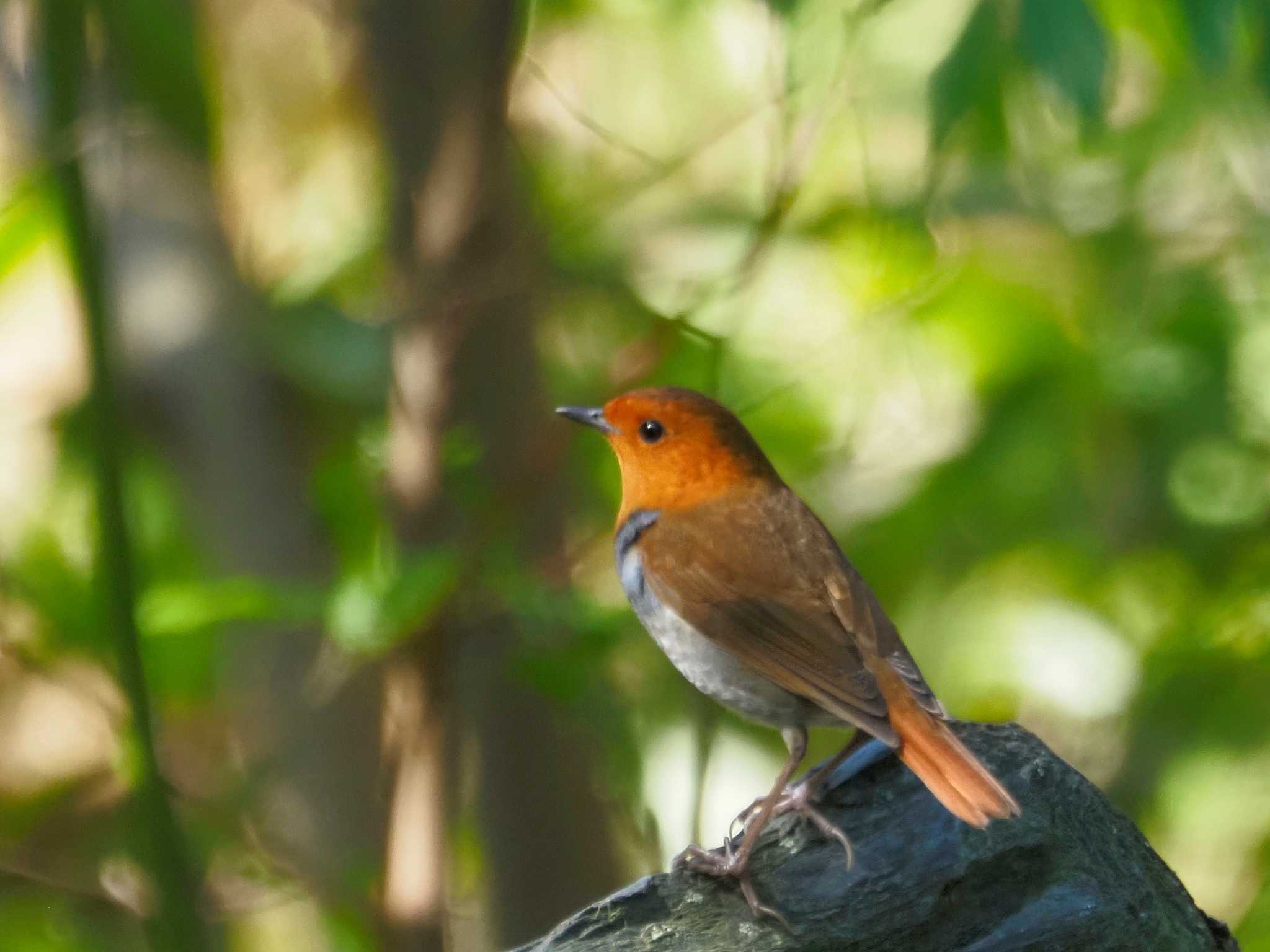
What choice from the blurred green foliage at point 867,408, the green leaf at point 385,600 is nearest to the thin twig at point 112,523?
the green leaf at point 385,600

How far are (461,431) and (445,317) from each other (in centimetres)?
23

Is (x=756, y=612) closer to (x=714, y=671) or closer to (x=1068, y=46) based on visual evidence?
(x=714, y=671)

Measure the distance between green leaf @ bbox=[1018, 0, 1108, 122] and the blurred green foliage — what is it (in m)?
0.69

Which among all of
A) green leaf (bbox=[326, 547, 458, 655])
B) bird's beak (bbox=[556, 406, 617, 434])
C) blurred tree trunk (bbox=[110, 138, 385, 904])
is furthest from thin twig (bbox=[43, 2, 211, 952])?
blurred tree trunk (bbox=[110, 138, 385, 904])

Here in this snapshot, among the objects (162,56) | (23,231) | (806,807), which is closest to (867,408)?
(806,807)

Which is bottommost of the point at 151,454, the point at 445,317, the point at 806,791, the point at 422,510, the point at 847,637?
the point at 806,791

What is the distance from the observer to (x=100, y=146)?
3900mm

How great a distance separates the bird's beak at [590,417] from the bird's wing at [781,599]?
252 mm

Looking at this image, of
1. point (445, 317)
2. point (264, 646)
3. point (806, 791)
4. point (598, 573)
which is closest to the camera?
point (806, 791)

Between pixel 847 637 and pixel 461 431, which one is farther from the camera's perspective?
pixel 461 431

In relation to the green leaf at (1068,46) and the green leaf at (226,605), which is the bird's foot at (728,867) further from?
the green leaf at (1068,46)

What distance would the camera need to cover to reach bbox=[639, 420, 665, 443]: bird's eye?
3.04 meters

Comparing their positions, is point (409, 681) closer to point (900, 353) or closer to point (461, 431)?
point (461, 431)

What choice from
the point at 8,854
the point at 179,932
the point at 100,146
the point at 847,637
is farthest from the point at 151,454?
the point at 847,637
